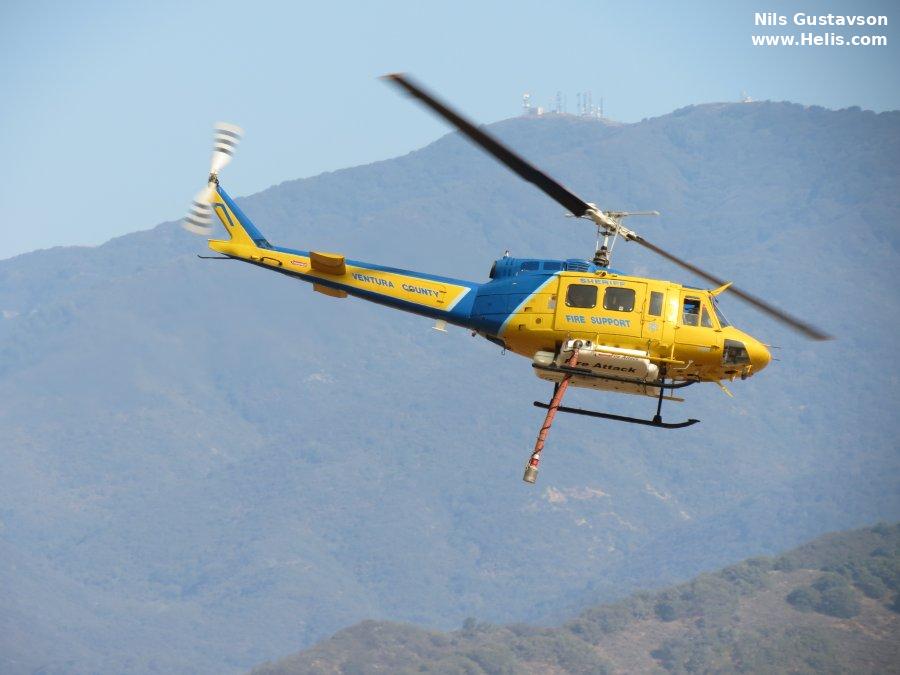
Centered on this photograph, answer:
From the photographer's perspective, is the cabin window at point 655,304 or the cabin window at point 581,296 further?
the cabin window at point 581,296

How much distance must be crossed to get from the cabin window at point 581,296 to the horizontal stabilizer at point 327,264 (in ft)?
19.4

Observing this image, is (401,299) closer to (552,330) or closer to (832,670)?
(552,330)

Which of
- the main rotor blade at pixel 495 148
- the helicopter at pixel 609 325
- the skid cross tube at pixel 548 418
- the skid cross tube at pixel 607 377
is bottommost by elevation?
the skid cross tube at pixel 548 418

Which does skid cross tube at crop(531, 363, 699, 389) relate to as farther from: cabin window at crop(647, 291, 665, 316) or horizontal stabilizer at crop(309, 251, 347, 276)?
horizontal stabilizer at crop(309, 251, 347, 276)

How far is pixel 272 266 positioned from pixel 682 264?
10775mm

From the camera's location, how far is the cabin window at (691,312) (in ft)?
124

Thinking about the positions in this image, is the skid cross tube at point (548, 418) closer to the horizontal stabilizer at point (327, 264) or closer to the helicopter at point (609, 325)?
the helicopter at point (609, 325)

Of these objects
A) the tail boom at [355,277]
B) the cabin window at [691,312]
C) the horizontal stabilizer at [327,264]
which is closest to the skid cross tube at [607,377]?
the cabin window at [691,312]

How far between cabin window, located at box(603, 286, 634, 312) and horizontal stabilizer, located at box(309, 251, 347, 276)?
677cm

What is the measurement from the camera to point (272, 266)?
42.7m

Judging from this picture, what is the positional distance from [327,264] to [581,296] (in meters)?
6.76

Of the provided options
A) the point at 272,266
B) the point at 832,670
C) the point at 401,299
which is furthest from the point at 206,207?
the point at 832,670

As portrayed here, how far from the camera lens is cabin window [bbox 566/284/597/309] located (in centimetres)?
3797

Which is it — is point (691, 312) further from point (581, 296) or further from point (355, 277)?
point (355, 277)
